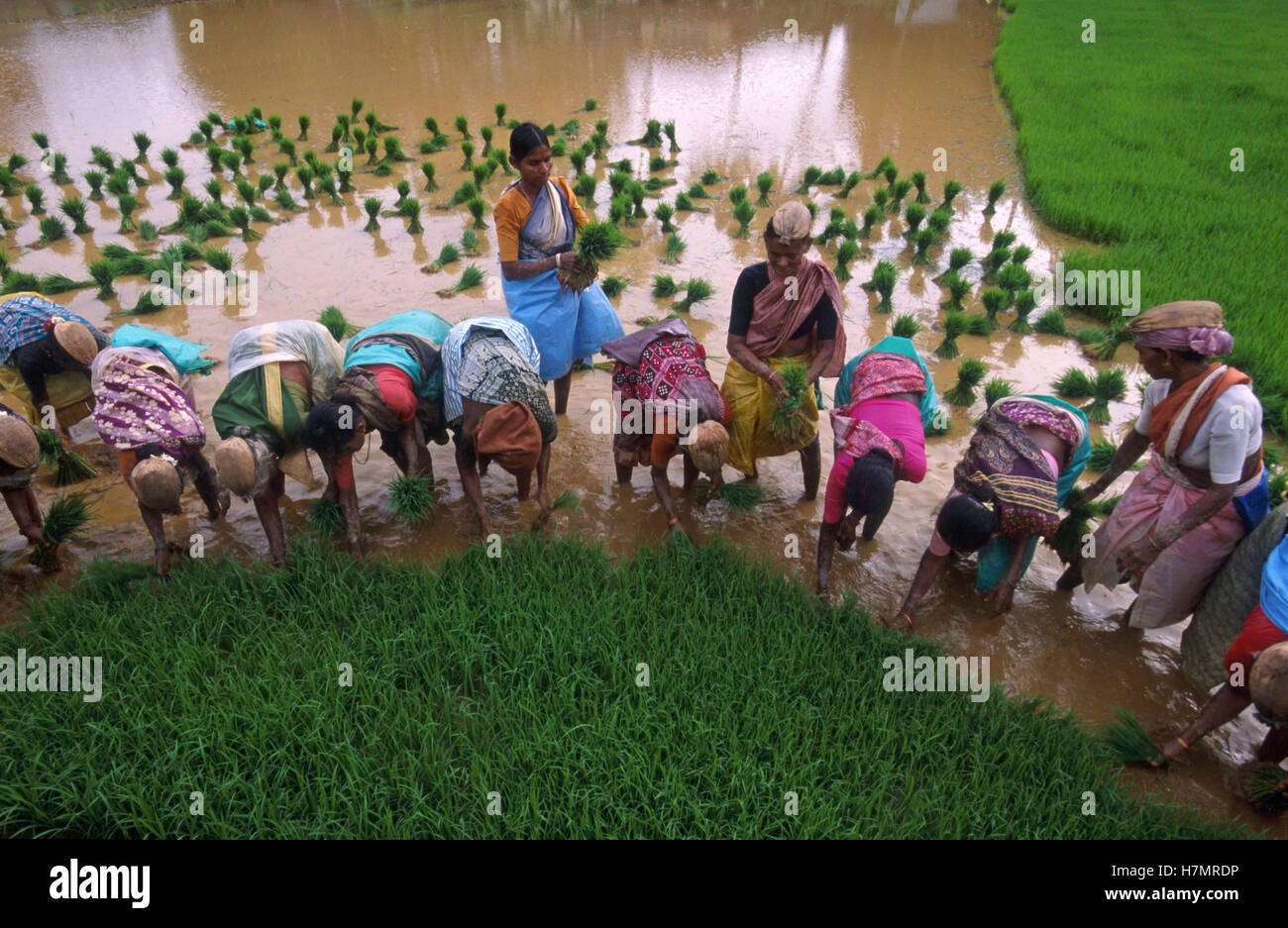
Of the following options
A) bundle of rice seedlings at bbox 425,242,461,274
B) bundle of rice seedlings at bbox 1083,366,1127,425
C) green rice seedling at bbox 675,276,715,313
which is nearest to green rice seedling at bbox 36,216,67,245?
bundle of rice seedlings at bbox 425,242,461,274

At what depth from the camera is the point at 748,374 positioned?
155 inches

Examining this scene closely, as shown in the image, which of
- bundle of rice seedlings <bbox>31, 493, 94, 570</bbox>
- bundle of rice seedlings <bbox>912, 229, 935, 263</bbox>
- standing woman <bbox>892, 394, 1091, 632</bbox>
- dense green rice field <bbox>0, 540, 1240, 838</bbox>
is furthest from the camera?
bundle of rice seedlings <bbox>912, 229, 935, 263</bbox>

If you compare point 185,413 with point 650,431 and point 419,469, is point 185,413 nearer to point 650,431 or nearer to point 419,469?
point 419,469

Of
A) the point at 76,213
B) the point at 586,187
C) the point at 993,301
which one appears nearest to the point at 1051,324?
the point at 993,301

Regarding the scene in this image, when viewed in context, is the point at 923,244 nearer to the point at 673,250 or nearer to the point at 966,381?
the point at 673,250

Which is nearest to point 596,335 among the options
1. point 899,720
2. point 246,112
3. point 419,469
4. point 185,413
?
point 419,469

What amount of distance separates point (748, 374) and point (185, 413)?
271cm

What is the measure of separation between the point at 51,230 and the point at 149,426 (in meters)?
5.58

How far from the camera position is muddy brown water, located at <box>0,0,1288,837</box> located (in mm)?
3646

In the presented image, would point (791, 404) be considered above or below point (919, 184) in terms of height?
below

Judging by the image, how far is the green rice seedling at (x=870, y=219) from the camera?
7371 mm

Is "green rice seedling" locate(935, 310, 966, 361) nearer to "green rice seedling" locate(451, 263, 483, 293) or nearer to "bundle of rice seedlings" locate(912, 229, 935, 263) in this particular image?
"bundle of rice seedlings" locate(912, 229, 935, 263)

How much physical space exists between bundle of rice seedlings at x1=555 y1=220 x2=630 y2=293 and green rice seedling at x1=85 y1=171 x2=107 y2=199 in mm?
6913

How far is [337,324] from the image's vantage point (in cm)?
543
